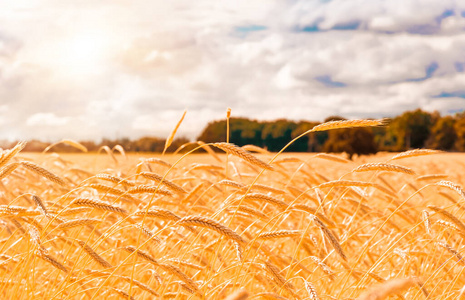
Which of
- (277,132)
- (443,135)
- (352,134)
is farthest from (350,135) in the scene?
(443,135)

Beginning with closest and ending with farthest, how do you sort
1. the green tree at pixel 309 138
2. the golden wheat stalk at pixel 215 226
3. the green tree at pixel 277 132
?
the golden wheat stalk at pixel 215 226, the green tree at pixel 309 138, the green tree at pixel 277 132

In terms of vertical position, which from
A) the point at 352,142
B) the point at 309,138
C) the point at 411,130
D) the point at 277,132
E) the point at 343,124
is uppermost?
the point at 277,132

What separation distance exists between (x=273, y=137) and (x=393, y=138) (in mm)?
36449

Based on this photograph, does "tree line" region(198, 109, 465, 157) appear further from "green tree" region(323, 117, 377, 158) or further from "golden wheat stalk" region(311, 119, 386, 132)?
"golden wheat stalk" region(311, 119, 386, 132)

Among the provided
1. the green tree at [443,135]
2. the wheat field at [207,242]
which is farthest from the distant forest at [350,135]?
the wheat field at [207,242]

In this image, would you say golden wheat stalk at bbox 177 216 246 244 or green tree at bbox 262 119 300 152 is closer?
golden wheat stalk at bbox 177 216 246 244

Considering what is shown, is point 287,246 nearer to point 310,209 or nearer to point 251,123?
point 310,209

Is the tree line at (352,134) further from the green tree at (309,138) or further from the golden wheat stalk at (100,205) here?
the golden wheat stalk at (100,205)

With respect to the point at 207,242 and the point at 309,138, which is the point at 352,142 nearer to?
the point at 309,138

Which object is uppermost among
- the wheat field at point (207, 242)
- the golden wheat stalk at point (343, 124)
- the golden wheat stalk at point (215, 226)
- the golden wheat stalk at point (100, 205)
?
the golden wheat stalk at point (343, 124)

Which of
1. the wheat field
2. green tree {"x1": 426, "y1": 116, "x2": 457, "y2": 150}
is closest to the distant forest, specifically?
green tree {"x1": 426, "y1": 116, "x2": 457, "y2": 150}

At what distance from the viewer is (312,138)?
59.1 metres

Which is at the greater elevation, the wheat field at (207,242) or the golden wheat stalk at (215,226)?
the golden wheat stalk at (215,226)

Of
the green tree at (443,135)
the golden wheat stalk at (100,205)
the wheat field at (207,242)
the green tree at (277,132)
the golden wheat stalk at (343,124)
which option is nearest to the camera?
the golden wheat stalk at (343,124)
